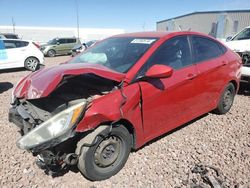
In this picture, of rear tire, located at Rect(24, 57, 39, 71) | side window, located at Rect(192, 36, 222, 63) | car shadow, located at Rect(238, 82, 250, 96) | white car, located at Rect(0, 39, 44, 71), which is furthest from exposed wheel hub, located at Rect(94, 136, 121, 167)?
rear tire, located at Rect(24, 57, 39, 71)

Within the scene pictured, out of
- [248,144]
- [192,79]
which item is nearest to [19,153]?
[192,79]

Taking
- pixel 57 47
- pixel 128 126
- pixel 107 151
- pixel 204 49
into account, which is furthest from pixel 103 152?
pixel 57 47

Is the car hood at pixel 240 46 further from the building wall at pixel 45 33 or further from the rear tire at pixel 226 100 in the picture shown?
the building wall at pixel 45 33

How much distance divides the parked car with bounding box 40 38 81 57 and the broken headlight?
2227 centimetres

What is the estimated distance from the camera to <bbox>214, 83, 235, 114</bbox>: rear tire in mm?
4961

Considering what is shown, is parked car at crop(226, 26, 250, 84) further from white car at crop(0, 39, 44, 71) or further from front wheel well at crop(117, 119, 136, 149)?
white car at crop(0, 39, 44, 71)

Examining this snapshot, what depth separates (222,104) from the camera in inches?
198

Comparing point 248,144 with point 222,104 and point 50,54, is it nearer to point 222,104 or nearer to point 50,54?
point 222,104

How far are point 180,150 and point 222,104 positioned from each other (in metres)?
1.73

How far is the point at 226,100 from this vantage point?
5.12 meters

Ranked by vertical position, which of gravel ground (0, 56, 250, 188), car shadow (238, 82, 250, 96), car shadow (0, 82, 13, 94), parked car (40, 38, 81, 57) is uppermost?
gravel ground (0, 56, 250, 188)

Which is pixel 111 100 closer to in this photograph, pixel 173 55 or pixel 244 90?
pixel 173 55

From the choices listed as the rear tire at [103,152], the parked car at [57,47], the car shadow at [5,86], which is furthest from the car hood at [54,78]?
the parked car at [57,47]

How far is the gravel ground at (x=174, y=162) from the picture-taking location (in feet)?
10.2
